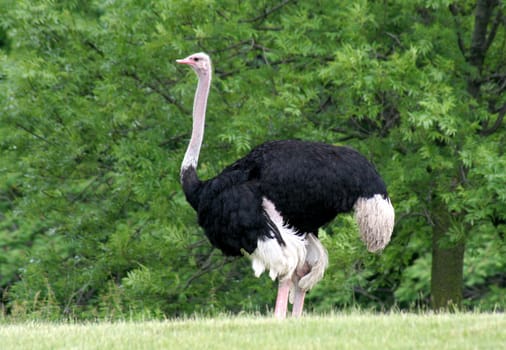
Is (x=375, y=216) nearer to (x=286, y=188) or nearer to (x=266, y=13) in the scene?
(x=286, y=188)

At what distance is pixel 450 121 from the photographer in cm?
1002

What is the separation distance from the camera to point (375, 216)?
866cm

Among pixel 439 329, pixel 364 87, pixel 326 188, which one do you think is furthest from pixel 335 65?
pixel 439 329

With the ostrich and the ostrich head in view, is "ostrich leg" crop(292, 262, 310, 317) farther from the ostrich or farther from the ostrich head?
the ostrich head

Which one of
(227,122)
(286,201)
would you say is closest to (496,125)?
(227,122)

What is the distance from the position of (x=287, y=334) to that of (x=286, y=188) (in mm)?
1827

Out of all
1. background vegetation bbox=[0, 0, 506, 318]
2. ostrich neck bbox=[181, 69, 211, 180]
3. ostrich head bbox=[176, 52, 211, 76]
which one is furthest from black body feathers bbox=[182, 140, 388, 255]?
background vegetation bbox=[0, 0, 506, 318]

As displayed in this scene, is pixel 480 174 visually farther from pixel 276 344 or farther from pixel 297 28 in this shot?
pixel 276 344

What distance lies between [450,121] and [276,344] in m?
4.05

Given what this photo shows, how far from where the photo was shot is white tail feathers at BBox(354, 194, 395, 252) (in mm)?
8633

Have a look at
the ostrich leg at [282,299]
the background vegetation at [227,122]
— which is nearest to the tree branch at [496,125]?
the background vegetation at [227,122]

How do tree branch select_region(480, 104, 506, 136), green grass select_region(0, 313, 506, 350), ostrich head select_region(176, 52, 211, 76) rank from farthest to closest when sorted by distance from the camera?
tree branch select_region(480, 104, 506, 136)
ostrich head select_region(176, 52, 211, 76)
green grass select_region(0, 313, 506, 350)

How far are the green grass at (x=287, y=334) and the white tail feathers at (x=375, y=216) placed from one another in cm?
96

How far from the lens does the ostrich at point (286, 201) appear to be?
8.59m
